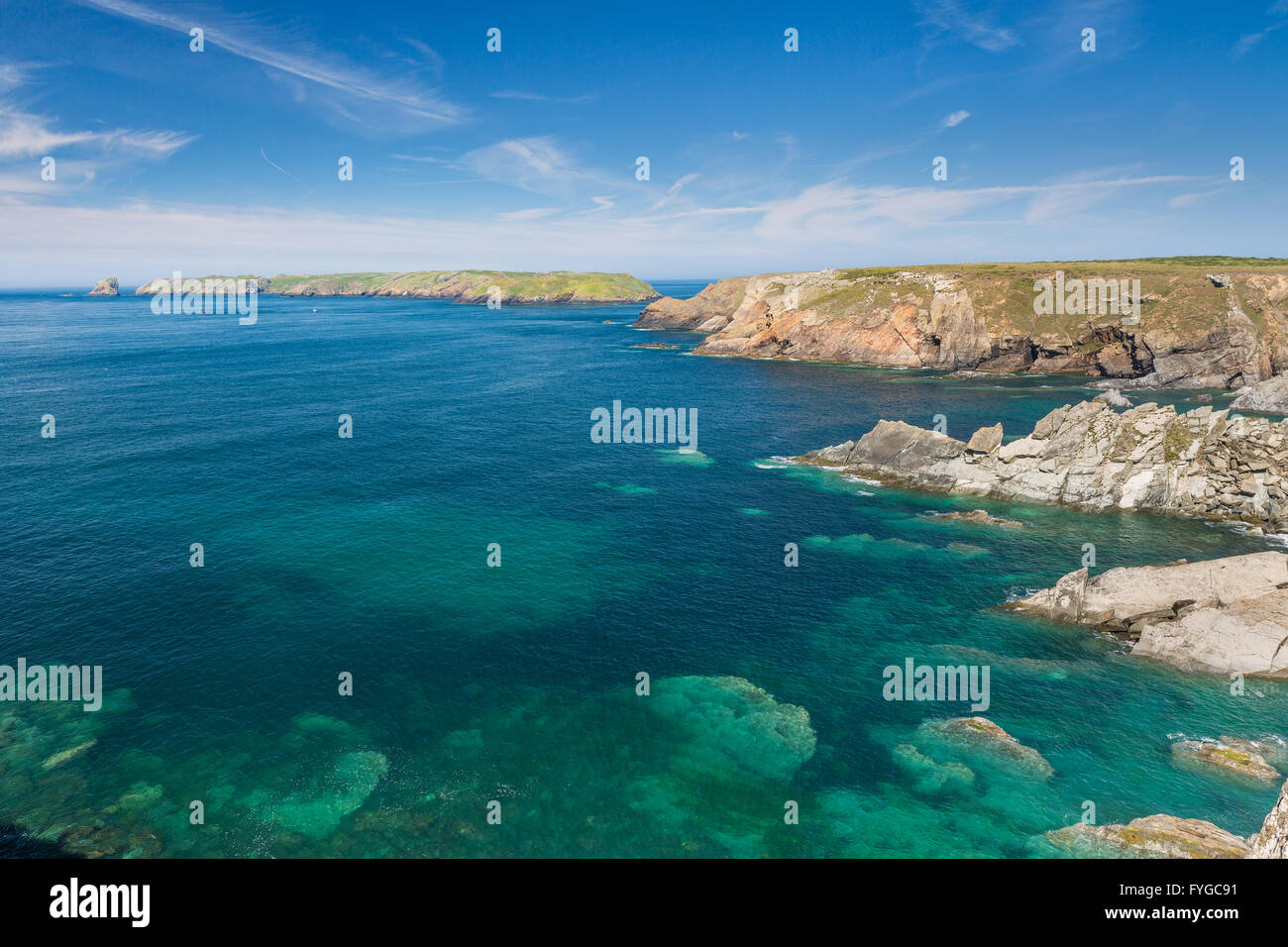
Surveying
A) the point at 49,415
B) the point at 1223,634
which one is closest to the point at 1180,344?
the point at 1223,634

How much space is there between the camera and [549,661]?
57312mm

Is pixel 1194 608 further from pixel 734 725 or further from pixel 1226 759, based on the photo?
pixel 734 725

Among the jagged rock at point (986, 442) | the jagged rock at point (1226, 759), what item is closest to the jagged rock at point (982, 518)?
the jagged rock at point (986, 442)

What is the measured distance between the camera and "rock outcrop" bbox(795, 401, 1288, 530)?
3285 inches

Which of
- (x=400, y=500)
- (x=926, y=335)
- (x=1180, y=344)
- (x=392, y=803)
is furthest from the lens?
(x=926, y=335)

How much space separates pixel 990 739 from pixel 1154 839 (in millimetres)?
11137

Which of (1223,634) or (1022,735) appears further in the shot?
(1223,634)

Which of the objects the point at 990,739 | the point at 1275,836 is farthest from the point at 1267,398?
the point at 1275,836

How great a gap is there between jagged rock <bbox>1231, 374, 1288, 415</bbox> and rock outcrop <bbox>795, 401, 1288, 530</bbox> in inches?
2229

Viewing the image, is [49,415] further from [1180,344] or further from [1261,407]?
[1180,344]

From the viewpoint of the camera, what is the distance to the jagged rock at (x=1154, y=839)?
35.5m

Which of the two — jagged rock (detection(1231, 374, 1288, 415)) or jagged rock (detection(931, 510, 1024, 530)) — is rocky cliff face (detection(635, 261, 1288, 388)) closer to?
jagged rock (detection(1231, 374, 1288, 415))

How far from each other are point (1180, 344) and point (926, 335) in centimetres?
5818

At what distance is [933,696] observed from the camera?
52750mm
